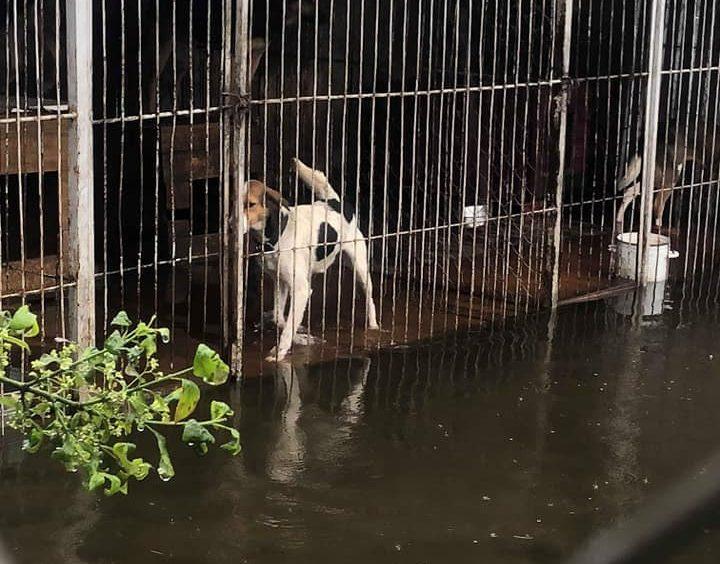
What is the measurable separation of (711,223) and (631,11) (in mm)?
1946

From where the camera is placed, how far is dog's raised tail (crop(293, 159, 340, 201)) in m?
6.63

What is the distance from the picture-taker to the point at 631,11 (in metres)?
10.3

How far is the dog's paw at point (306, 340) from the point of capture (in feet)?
21.7

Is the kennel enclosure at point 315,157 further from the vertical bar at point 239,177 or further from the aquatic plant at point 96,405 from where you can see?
A: the aquatic plant at point 96,405

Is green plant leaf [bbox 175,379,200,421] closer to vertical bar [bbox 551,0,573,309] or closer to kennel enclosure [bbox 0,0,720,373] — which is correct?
kennel enclosure [bbox 0,0,720,373]

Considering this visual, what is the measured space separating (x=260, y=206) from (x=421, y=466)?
2.01 m

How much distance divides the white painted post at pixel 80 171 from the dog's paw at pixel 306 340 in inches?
57.2

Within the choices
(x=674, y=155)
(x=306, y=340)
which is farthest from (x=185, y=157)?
(x=674, y=155)

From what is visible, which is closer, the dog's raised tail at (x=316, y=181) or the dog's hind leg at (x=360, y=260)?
the dog's raised tail at (x=316, y=181)

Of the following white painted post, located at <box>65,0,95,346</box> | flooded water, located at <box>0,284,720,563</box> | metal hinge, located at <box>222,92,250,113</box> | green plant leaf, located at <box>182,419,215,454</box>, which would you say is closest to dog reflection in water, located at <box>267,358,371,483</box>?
flooded water, located at <box>0,284,720,563</box>

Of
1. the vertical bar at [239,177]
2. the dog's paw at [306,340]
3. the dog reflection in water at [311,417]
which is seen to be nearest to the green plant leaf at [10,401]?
the dog reflection in water at [311,417]

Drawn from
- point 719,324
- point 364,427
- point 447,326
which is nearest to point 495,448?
point 364,427

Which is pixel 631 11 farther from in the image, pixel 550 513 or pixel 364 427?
pixel 550 513

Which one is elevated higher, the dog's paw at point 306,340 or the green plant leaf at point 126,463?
the green plant leaf at point 126,463
